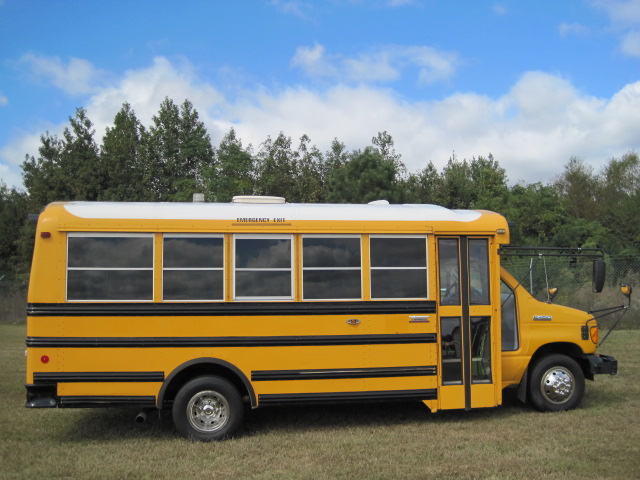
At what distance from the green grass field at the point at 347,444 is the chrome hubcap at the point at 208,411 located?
0.24 m

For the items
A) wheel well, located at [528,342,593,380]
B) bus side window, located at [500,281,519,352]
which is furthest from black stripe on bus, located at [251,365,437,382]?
wheel well, located at [528,342,593,380]

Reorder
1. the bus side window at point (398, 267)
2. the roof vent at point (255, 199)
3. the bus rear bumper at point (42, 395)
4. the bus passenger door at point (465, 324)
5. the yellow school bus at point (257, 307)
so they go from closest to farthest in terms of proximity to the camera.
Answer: the bus rear bumper at point (42, 395)
the yellow school bus at point (257, 307)
the bus side window at point (398, 267)
the bus passenger door at point (465, 324)
the roof vent at point (255, 199)

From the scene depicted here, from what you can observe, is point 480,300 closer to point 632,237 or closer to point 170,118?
point 632,237

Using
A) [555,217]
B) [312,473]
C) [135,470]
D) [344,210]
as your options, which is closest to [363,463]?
[312,473]

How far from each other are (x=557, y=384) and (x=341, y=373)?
2.83 meters

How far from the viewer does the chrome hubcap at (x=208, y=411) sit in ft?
23.1

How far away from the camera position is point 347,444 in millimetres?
6828

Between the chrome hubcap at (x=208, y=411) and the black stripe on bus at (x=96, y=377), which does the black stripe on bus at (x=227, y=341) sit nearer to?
the black stripe on bus at (x=96, y=377)

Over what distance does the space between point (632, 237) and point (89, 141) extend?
28.1 metres

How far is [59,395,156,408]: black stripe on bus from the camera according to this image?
6.83 m

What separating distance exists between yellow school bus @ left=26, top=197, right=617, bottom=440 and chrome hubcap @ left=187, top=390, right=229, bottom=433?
0.04 feet

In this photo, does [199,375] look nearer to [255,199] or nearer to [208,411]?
[208,411]

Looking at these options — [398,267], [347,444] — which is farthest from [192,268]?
[347,444]

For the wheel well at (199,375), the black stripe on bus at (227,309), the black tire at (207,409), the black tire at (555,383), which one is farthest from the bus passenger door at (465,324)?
the black tire at (207,409)
